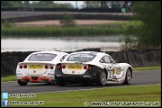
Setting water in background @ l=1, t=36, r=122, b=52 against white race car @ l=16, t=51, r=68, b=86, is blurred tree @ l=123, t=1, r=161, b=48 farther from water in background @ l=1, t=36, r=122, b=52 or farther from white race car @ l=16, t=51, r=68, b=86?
white race car @ l=16, t=51, r=68, b=86

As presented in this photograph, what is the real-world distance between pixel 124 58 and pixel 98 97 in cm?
1900

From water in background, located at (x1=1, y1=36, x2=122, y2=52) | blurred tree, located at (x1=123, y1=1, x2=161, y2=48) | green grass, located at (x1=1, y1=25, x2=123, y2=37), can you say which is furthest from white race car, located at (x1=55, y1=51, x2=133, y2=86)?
green grass, located at (x1=1, y1=25, x2=123, y2=37)

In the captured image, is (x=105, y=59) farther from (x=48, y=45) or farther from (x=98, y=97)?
(x=48, y=45)

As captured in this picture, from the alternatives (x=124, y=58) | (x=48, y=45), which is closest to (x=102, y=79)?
(x=124, y=58)

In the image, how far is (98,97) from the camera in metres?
15.6

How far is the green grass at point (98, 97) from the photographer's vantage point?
13891mm

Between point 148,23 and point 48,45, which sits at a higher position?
point 148,23

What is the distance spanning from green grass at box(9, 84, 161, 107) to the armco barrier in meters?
9.54

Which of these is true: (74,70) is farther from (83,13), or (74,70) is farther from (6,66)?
(83,13)

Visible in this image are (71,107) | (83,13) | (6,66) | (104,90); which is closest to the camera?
(71,107)

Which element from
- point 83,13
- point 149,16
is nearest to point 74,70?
point 149,16

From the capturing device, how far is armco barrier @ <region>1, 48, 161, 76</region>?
26719mm

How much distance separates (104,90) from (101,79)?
2448 millimetres

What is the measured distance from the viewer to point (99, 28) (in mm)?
105938
